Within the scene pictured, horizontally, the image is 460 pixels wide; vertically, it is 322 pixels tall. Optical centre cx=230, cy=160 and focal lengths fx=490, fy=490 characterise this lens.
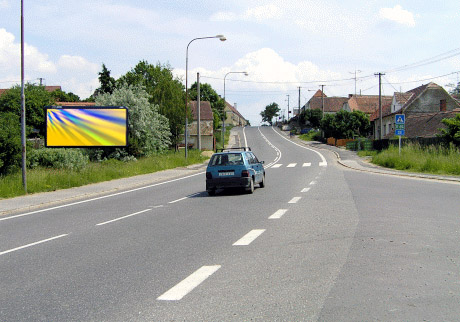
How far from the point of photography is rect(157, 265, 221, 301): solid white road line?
194 inches

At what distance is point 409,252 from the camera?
22.5 ft

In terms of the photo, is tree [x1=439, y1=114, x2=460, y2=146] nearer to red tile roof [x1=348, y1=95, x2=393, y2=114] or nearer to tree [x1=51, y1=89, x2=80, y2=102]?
red tile roof [x1=348, y1=95, x2=393, y2=114]

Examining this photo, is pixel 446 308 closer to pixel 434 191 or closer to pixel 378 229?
pixel 378 229

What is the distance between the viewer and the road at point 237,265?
4555 mm

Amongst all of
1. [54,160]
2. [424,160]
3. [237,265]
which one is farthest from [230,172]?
[424,160]

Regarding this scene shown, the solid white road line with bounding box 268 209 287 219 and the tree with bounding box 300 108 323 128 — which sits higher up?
the tree with bounding box 300 108 323 128

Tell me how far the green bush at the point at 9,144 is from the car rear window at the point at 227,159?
31.2ft

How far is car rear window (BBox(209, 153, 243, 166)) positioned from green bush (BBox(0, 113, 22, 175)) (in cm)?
951

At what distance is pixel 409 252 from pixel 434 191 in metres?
10.4

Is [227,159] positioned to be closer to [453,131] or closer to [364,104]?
[453,131]

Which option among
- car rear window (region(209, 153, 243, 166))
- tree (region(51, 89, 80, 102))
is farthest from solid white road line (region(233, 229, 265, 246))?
tree (region(51, 89, 80, 102))

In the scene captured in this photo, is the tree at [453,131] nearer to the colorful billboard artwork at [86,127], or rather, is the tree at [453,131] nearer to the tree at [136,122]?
the tree at [136,122]

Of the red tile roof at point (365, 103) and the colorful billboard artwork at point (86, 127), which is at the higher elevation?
the red tile roof at point (365, 103)

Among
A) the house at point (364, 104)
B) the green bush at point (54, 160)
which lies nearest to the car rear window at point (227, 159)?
the green bush at point (54, 160)
